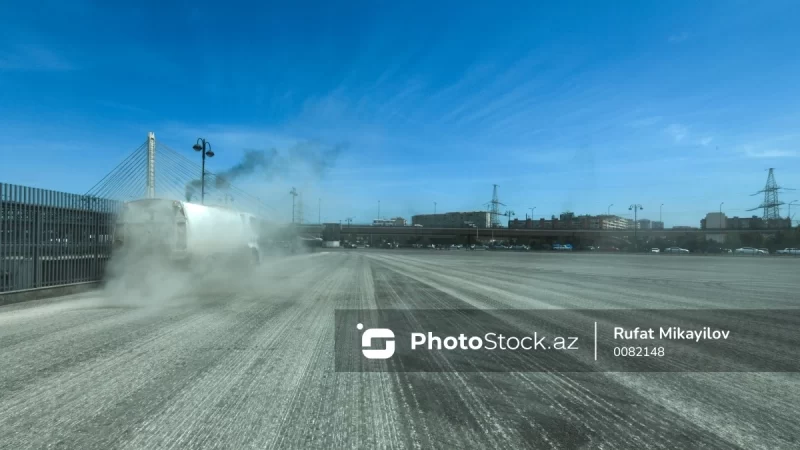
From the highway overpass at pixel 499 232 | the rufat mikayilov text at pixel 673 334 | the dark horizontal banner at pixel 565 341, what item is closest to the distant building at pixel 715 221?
the highway overpass at pixel 499 232

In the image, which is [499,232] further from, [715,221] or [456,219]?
[715,221]

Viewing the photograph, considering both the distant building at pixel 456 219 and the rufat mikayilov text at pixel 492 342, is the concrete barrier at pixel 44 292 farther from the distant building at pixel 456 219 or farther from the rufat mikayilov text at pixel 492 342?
the distant building at pixel 456 219

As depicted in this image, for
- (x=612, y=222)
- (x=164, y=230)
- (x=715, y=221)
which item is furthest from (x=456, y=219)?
(x=164, y=230)

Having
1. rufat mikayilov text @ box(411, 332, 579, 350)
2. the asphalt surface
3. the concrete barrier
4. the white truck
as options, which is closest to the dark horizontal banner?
rufat mikayilov text @ box(411, 332, 579, 350)

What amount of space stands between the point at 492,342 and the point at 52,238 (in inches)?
462

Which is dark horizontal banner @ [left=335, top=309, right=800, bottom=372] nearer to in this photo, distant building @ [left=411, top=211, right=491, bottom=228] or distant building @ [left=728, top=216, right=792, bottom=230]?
distant building @ [left=728, top=216, right=792, bottom=230]

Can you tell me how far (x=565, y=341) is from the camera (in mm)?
6676

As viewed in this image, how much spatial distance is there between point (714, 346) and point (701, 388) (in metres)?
2.41

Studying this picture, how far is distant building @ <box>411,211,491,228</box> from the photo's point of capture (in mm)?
149625

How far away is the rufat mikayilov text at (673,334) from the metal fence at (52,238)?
42.0ft

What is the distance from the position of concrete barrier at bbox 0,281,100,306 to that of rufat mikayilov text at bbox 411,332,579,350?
9.66m

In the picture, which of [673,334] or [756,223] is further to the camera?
[756,223]

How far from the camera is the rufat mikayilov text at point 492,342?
6309 millimetres

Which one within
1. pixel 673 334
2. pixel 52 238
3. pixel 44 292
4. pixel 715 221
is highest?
pixel 715 221
